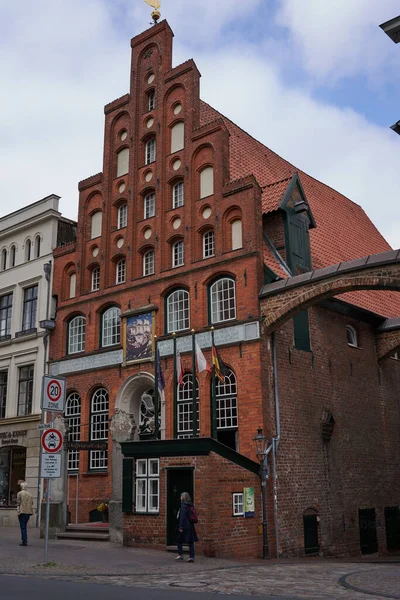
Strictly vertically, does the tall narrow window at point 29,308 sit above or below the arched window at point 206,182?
below

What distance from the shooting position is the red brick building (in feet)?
60.1

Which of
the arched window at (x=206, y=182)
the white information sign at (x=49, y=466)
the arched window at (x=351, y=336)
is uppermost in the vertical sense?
the arched window at (x=206, y=182)

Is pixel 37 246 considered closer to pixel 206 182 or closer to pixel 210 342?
pixel 206 182

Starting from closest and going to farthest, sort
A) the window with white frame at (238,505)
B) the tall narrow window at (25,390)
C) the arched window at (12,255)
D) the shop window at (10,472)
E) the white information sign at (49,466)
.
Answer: the white information sign at (49,466)
the window with white frame at (238,505)
the shop window at (10,472)
the tall narrow window at (25,390)
the arched window at (12,255)

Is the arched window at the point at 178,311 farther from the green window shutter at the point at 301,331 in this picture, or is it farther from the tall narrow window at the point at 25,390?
the tall narrow window at the point at 25,390

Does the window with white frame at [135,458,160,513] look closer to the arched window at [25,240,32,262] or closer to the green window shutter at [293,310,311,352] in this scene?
the green window shutter at [293,310,311,352]

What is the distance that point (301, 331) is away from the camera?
21891 mm

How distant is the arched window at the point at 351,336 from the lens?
80.9ft

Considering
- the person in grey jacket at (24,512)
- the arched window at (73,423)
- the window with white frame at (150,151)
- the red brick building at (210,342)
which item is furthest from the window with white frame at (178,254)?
the person in grey jacket at (24,512)

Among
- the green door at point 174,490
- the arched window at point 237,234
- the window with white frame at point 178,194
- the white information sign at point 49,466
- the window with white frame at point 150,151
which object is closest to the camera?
the white information sign at point 49,466

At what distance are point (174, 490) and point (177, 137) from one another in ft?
42.4

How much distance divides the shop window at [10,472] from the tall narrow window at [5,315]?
492cm

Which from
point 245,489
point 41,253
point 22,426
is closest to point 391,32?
point 245,489

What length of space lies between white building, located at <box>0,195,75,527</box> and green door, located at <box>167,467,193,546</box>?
9822 millimetres
